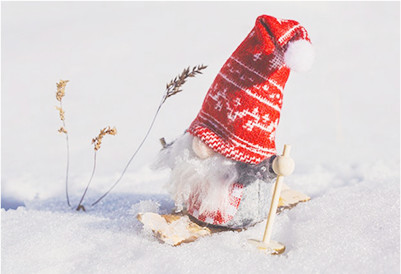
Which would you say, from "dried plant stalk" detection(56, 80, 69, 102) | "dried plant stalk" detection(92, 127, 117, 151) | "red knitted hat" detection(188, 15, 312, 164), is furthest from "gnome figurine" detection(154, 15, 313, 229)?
"dried plant stalk" detection(56, 80, 69, 102)

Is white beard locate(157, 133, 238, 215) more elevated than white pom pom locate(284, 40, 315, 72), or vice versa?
white pom pom locate(284, 40, 315, 72)

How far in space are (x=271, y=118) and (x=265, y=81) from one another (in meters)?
0.14

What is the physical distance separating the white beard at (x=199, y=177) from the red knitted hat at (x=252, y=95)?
0.08 meters

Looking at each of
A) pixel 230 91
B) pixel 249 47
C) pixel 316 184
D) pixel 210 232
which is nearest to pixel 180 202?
pixel 210 232

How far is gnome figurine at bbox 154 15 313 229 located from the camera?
1.61m

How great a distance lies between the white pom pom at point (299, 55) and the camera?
1554 millimetres

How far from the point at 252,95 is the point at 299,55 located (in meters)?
0.22

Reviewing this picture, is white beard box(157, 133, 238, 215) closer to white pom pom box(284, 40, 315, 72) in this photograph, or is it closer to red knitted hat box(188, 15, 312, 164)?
red knitted hat box(188, 15, 312, 164)

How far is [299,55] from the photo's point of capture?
5.09 ft

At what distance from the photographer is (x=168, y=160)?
1.86 metres

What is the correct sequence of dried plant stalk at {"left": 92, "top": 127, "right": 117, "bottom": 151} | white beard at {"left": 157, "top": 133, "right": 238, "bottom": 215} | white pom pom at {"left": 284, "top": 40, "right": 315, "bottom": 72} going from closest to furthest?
white pom pom at {"left": 284, "top": 40, "right": 315, "bottom": 72} → white beard at {"left": 157, "top": 133, "right": 238, "bottom": 215} → dried plant stalk at {"left": 92, "top": 127, "right": 117, "bottom": 151}

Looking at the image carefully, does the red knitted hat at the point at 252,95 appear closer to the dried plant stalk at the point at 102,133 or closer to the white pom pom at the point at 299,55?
the white pom pom at the point at 299,55

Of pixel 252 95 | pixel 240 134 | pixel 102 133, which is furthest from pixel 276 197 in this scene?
pixel 102 133

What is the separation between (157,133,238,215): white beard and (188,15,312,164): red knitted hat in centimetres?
8
